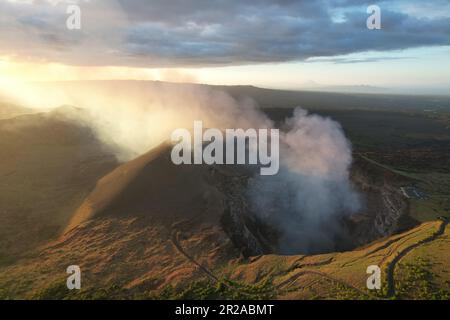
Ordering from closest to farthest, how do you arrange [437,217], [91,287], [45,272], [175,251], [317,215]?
[91,287]
[45,272]
[175,251]
[437,217]
[317,215]

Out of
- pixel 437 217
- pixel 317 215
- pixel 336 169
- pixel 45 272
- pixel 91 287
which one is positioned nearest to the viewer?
pixel 91 287

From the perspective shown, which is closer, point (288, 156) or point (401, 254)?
point (401, 254)

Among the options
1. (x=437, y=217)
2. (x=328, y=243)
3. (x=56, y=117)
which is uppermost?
(x=56, y=117)

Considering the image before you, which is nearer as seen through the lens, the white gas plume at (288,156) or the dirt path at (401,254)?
the dirt path at (401,254)

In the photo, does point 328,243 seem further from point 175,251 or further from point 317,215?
point 175,251

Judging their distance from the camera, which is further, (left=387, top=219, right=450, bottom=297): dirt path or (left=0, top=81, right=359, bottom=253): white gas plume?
(left=0, top=81, right=359, bottom=253): white gas plume

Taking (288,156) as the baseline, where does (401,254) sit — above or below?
below
